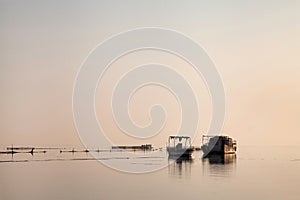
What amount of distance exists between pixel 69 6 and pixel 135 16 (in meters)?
0.65

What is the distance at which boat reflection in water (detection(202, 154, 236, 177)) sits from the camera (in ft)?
27.1

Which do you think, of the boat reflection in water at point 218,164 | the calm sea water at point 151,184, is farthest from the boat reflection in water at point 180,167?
the boat reflection in water at point 218,164

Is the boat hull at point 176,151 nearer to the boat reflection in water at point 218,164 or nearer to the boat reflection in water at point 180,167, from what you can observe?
the boat reflection in water at point 180,167

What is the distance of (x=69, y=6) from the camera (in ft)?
16.2

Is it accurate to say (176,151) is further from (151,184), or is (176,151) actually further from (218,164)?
(218,164)

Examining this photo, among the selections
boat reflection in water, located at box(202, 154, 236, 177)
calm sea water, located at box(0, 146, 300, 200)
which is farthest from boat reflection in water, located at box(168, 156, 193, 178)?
boat reflection in water, located at box(202, 154, 236, 177)

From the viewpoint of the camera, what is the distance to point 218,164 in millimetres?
A: 9227

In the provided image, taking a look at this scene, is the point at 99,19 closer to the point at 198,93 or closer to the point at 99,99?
the point at 99,99

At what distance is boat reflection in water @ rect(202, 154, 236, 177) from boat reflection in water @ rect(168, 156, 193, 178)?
0.29 m

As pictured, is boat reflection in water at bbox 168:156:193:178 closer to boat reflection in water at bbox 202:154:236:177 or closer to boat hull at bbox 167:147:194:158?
boat hull at bbox 167:147:194:158

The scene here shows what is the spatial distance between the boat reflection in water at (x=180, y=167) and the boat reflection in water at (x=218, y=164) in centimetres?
29

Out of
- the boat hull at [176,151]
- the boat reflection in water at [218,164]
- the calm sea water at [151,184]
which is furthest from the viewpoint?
the boat reflection in water at [218,164]

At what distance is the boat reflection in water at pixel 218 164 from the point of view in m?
8.25

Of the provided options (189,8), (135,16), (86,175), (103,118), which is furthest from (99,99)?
(86,175)
